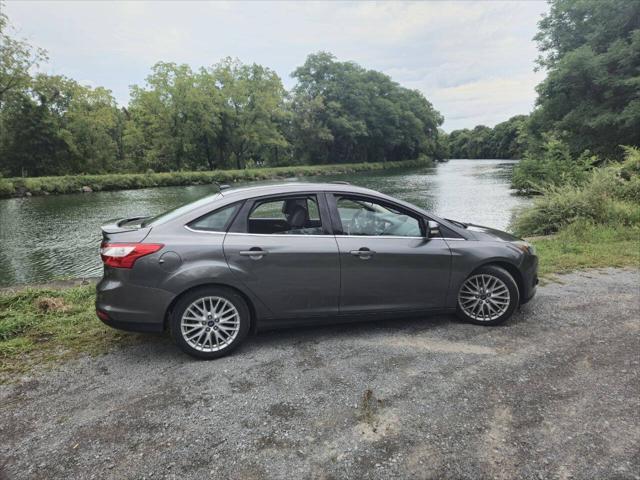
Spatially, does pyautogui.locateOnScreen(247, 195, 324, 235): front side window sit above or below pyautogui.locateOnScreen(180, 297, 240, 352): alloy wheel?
above

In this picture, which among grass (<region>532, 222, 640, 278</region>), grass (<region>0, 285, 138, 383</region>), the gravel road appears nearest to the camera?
the gravel road

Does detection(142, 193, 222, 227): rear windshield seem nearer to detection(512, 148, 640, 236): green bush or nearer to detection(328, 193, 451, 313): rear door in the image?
detection(328, 193, 451, 313): rear door

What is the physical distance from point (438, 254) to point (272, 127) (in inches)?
2110

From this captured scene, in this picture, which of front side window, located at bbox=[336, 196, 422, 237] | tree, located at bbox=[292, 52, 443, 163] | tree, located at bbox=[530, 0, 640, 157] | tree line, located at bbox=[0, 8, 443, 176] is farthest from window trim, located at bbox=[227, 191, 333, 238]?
tree, located at bbox=[292, 52, 443, 163]

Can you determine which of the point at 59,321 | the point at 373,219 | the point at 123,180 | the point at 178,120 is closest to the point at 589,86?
the point at 373,219

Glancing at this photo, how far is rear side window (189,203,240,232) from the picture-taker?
3.60 metres

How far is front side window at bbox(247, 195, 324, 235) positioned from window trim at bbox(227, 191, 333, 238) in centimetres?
2

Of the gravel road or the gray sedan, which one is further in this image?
the gray sedan

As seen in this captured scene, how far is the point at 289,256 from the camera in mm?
3654

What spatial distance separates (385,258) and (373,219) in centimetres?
44

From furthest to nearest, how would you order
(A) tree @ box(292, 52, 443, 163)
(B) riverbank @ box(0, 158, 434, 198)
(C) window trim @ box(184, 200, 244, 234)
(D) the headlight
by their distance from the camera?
(A) tree @ box(292, 52, 443, 163) → (B) riverbank @ box(0, 158, 434, 198) → (D) the headlight → (C) window trim @ box(184, 200, 244, 234)

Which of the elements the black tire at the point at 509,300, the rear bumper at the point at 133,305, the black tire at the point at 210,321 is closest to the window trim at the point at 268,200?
the black tire at the point at 210,321

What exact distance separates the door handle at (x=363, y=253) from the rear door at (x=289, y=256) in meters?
0.19

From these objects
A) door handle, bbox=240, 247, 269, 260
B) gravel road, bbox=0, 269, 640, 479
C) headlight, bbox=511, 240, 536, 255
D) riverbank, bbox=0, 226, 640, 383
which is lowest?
gravel road, bbox=0, 269, 640, 479
